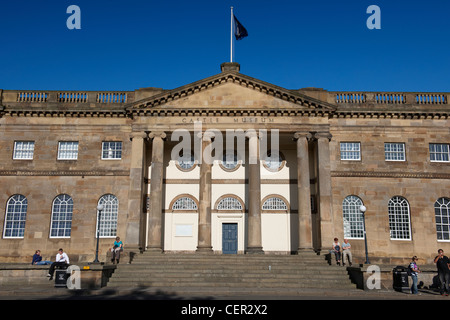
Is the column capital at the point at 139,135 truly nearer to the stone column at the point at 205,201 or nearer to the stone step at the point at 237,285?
the stone column at the point at 205,201

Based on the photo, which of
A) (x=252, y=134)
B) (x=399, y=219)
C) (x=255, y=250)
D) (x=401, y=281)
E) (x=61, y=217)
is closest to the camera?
(x=401, y=281)

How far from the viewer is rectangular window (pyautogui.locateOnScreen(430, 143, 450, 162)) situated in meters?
30.1

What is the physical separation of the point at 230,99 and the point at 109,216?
1136 cm

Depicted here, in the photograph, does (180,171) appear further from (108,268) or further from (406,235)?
(406,235)

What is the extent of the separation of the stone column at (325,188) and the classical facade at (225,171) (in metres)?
0.07

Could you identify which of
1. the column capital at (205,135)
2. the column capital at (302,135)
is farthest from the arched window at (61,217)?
the column capital at (302,135)

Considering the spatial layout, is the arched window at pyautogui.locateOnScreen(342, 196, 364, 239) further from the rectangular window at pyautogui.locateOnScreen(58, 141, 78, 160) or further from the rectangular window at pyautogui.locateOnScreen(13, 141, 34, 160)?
the rectangular window at pyautogui.locateOnScreen(13, 141, 34, 160)

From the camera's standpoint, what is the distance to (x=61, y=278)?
19766 millimetres

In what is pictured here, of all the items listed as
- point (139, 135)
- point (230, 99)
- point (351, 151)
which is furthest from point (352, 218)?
point (139, 135)

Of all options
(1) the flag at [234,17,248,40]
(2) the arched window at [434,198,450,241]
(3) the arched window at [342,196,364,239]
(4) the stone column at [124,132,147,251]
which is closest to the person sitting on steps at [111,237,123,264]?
(4) the stone column at [124,132,147,251]

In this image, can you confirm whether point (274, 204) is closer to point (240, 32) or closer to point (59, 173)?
point (240, 32)

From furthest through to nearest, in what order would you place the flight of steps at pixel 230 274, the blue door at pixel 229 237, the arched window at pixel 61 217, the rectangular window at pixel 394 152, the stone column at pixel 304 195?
1. the blue door at pixel 229 237
2. the rectangular window at pixel 394 152
3. the arched window at pixel 61 217
4. the stone column at pixel 304 195
5. the flight of steps at pixel 230 274

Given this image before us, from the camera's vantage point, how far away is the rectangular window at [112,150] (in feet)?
99.5

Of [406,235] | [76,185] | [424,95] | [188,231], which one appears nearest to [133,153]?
[76,185]
